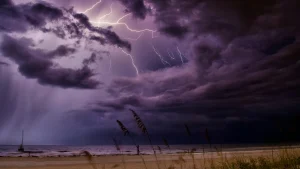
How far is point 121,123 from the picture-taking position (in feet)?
15.4

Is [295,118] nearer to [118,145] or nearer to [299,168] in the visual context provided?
[299,168]

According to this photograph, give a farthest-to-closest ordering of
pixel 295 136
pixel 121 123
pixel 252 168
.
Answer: pixel 252 168 < pixel 295 136 < pixel 121 123

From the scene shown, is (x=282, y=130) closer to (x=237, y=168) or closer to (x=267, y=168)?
(x=267, y=168)

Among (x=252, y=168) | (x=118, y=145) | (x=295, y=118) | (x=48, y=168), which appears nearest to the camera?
(x=118, y=145)

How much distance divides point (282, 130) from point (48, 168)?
18.4 meters

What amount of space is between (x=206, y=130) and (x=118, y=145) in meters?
1.74

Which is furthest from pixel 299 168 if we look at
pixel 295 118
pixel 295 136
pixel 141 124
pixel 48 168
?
pixel 48 168

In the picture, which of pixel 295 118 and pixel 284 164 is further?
pixel 284 164

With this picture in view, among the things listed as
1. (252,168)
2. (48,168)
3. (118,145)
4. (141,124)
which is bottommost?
(48,168)

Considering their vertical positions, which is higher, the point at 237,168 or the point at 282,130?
the point at 282,130

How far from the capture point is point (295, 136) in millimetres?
6340

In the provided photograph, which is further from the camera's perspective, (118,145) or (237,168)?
(237,168)

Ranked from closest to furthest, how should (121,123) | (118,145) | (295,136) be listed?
(121,123) < (118,145) < (295,136)

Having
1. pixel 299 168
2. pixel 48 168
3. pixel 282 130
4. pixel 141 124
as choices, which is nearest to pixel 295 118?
pixel 282 130
